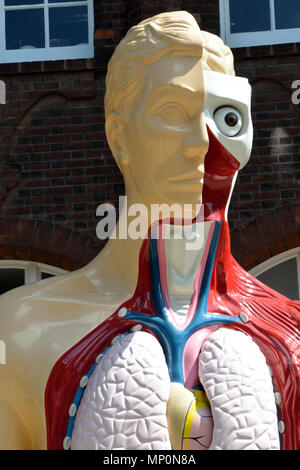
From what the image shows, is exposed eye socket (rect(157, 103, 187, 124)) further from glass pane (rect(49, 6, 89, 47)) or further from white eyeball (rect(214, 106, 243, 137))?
glass pane (rect(49, 6, 89, 47))

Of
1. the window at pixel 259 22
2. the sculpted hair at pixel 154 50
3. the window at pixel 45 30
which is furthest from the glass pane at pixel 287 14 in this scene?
the sculpted hair at pixel 154 50

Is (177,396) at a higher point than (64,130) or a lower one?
lower

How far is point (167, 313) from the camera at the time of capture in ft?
8.57

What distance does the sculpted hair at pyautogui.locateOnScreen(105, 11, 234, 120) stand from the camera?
2705mm

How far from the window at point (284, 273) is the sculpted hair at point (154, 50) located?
3.10 metres

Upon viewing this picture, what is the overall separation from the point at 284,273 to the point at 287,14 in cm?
163

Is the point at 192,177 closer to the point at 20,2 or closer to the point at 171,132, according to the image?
the point at 171,132

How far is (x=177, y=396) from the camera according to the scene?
8.07ft

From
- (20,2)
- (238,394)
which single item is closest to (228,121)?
(238,394)

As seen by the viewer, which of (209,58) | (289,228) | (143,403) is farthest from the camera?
(289,228)

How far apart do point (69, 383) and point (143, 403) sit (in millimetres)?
259

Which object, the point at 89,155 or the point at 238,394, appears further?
the point at 89,155

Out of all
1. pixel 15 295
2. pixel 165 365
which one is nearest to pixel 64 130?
pixel 15 295

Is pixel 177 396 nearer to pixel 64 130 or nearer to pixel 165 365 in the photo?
pixel 165 365
